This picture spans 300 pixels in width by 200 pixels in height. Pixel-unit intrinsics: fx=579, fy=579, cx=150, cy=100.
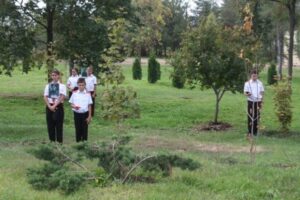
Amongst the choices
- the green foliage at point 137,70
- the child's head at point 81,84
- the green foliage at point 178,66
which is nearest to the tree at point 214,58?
the green foliage at point 178,66

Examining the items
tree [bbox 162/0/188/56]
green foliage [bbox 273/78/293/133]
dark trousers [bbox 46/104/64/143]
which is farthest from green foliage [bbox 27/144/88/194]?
tree [bbox 162/0/188/56]

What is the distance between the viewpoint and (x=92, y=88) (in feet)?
62.0

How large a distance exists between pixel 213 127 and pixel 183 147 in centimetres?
541

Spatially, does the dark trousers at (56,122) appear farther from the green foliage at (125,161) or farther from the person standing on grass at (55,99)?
the green foliage at (125,161)

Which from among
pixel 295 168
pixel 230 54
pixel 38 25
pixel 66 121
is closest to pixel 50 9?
pixel 38 25

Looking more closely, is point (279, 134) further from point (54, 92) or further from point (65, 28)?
point (65, 28)

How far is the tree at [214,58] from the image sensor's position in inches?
774

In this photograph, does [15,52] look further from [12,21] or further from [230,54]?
[230,54]

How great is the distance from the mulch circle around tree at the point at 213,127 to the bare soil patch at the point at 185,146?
3632mm

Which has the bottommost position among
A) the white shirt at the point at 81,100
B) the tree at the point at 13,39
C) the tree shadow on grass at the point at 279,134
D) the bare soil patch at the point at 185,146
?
the tree shadow on grass at the point at 279,134

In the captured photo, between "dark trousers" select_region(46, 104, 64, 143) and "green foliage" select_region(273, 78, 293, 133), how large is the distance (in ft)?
24.5

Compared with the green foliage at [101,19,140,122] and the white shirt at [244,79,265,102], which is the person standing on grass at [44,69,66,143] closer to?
the green foliage at [101,19,140,122]

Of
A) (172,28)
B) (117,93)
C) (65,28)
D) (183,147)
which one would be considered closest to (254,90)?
(183,147)

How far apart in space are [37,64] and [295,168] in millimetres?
19171
